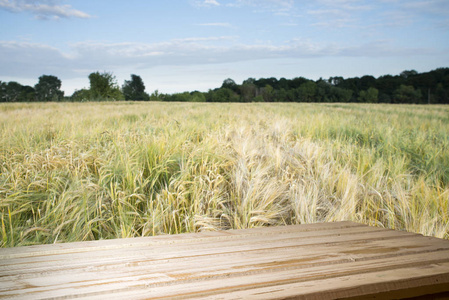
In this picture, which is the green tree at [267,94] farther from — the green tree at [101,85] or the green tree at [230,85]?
the green tree at [101,85]

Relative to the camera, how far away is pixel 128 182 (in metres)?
2.46

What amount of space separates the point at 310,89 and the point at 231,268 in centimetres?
5944

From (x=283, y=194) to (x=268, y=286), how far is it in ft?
5.78

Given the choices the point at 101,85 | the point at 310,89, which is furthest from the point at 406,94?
the point at 101,85

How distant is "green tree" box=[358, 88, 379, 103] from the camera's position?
197 feet

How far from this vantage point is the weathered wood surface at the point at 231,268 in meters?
0.85

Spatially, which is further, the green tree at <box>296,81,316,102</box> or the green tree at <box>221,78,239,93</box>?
the green tree at <box>221,78,239,93</box>

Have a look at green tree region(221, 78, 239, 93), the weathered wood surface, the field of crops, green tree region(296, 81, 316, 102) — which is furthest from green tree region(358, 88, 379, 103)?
the weathered wood surface

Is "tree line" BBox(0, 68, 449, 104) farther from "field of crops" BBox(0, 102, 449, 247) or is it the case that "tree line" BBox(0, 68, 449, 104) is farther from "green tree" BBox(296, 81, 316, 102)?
"field of crops" BBox(0, 102, 449, 247)

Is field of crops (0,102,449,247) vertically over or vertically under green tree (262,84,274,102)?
under

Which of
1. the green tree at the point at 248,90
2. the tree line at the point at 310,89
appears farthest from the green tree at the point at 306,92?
the green tree at the point at 248,90

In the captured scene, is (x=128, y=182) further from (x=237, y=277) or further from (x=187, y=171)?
(x=237, y=277)

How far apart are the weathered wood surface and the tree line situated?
139 ft


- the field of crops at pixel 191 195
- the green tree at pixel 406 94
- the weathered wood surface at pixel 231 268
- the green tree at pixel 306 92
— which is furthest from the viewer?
the green tree at pixel 306 92
